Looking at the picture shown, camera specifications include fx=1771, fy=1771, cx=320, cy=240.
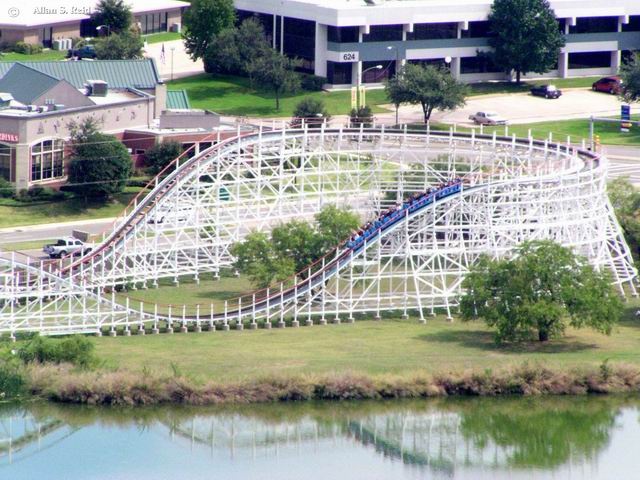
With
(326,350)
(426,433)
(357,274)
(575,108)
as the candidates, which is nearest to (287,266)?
(357,274)

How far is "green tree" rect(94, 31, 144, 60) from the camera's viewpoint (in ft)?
428

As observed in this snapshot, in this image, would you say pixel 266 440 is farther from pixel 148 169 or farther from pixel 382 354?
pixel 148 169

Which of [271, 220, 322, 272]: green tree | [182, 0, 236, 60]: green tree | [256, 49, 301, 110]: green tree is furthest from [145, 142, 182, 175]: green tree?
[182, 0, 236, 60]: green tree

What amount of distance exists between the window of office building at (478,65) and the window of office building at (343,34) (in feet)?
32.8

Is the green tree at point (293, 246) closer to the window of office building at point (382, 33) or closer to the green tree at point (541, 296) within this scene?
the green tree at point (541, 296)

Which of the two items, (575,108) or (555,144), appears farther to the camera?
(575,108)

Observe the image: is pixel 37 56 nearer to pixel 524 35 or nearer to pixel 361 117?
pixel 361 117

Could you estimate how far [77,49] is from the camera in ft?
448

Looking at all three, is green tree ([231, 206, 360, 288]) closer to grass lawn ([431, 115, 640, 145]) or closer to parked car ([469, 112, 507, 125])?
grass lawn ([431, 115, 640, 145])

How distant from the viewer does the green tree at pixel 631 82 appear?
127062mm

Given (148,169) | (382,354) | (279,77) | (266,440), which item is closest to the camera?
(266,440)

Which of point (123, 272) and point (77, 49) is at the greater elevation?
point (77, 49)

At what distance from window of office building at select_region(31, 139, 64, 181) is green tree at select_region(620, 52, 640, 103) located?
45.2m

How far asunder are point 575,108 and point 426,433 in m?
68.2
